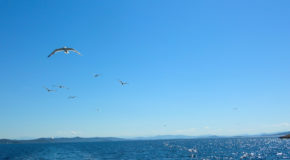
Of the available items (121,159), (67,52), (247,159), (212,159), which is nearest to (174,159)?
(212,159)

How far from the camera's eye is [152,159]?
49.5 meters

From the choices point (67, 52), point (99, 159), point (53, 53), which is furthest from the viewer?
point (99, 159)

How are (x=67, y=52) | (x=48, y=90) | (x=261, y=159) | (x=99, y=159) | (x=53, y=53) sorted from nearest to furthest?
(x=53, y=53) < (x=67, y=52) < (x=48, y=90) < (x=261, y=159) < (x=99, y=159)

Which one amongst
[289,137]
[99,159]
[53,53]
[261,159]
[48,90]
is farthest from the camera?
[289,137]

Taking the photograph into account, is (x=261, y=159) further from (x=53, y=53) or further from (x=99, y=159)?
(x=53, y=53)

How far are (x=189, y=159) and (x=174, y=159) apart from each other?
309 cm

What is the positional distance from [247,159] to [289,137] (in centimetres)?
15527

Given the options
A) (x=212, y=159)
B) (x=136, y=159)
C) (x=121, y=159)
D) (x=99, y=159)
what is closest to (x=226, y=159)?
(x=212, y=159)

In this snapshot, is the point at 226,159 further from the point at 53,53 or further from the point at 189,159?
the point at 53,53

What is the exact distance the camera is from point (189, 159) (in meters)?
49.5

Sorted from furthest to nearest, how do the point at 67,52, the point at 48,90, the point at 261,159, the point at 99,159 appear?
the point at 99,159 → the point at 261,159 → the point at 48,90 → the point at 67,52

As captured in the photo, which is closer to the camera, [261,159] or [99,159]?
[261,159]

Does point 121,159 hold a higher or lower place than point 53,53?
lower

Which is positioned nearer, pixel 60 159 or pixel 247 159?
pixel 247 159
